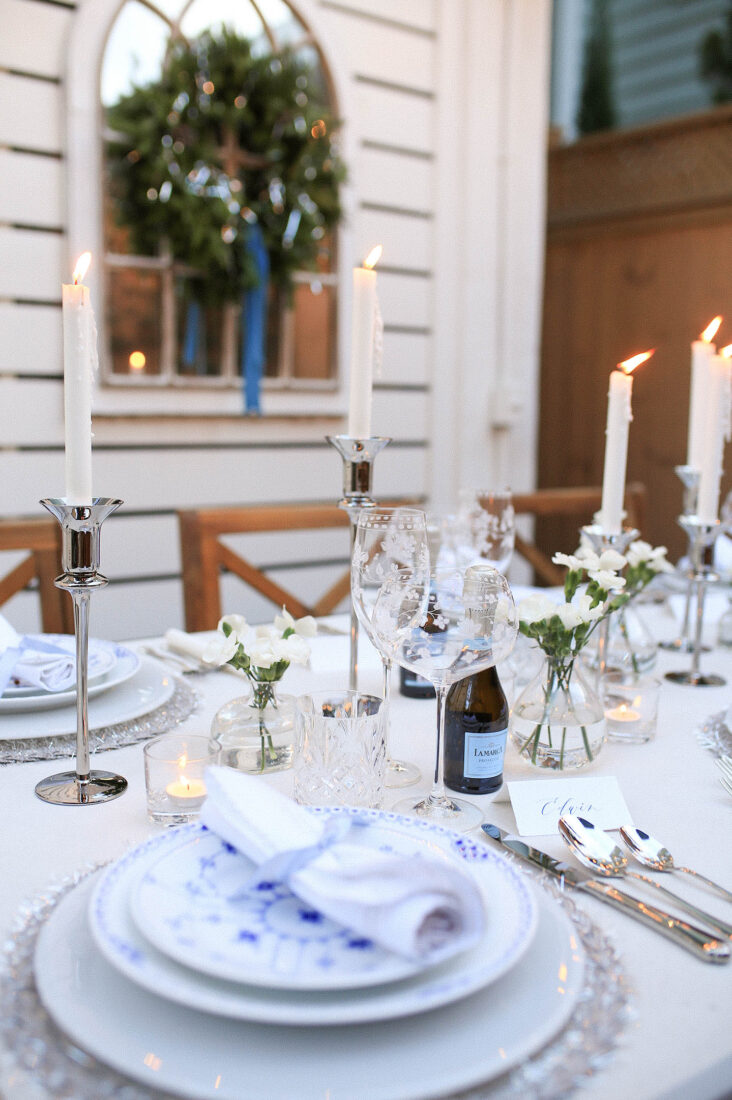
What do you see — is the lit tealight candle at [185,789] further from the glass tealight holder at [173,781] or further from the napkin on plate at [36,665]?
the napkin on plate at [36,665]

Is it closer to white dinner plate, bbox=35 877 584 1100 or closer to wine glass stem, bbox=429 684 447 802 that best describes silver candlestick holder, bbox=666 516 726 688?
wine glass stem, bbox=429 684 447 802

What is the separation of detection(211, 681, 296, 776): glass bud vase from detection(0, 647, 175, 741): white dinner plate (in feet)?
0.46

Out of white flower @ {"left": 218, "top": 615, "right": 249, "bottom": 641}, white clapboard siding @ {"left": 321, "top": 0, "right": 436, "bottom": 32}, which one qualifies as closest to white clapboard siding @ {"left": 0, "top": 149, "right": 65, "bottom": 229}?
white clapboard siding @ {"left": 321, "top": 0, "right": 436, "bottom": 32}

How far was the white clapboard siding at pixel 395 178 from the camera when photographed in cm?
312

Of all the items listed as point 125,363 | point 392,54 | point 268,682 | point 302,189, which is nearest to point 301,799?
point 268,682

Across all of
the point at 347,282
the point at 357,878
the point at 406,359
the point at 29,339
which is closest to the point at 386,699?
the point at 357,878

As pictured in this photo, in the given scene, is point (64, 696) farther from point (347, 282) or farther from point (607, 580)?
point (347, 282)

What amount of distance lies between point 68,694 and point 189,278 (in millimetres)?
1988

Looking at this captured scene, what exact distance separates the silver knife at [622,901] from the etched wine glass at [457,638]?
2.0 inches

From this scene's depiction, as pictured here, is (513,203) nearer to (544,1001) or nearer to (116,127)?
(116,127)

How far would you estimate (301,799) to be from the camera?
75cm

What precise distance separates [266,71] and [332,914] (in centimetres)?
268

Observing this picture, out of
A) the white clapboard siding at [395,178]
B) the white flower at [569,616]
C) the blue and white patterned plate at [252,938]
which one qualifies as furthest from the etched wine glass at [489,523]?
the white clapboard siding at [395,178]

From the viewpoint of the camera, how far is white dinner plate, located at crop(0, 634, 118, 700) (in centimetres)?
94
